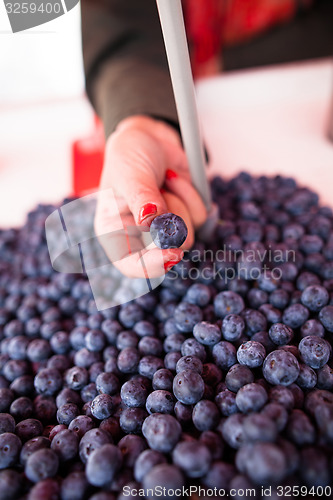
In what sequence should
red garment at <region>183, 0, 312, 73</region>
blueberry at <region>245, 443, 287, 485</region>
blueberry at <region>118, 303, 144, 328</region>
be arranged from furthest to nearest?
red garment at <region>183, 0, 312, 73</region>, blueberry at <region>118, 303, 144, 328</region>, blueberry at <region>245, 443, 287, 485</region>

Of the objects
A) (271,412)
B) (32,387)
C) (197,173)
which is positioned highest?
(197,173)

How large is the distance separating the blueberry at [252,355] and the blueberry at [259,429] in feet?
0.49

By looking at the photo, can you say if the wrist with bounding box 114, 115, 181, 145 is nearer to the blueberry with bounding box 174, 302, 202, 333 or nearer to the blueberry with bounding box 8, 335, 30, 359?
the blueberry with bounding box 174, 302, 202, 333

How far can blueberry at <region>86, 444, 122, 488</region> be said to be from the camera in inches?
22.4

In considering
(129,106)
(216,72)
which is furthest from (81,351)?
(216,72)

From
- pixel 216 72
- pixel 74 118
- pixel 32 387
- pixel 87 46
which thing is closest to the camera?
pixel 32 387

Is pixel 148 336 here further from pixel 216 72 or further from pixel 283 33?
pixel 283 33

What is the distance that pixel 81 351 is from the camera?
34.9 inches

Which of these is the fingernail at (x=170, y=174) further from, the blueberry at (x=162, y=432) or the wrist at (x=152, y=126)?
the blueberry at (x=162, y=432)

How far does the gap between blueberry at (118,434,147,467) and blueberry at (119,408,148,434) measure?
0.09 ft


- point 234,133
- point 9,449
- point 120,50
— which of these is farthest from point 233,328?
point 120,50

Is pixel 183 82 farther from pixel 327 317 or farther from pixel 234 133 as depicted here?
pixel 234 133

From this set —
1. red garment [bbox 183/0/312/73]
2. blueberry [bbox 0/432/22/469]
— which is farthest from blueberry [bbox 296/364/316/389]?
red garment [bbox 183/0/312/73]

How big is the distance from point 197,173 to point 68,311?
1.72 feet
